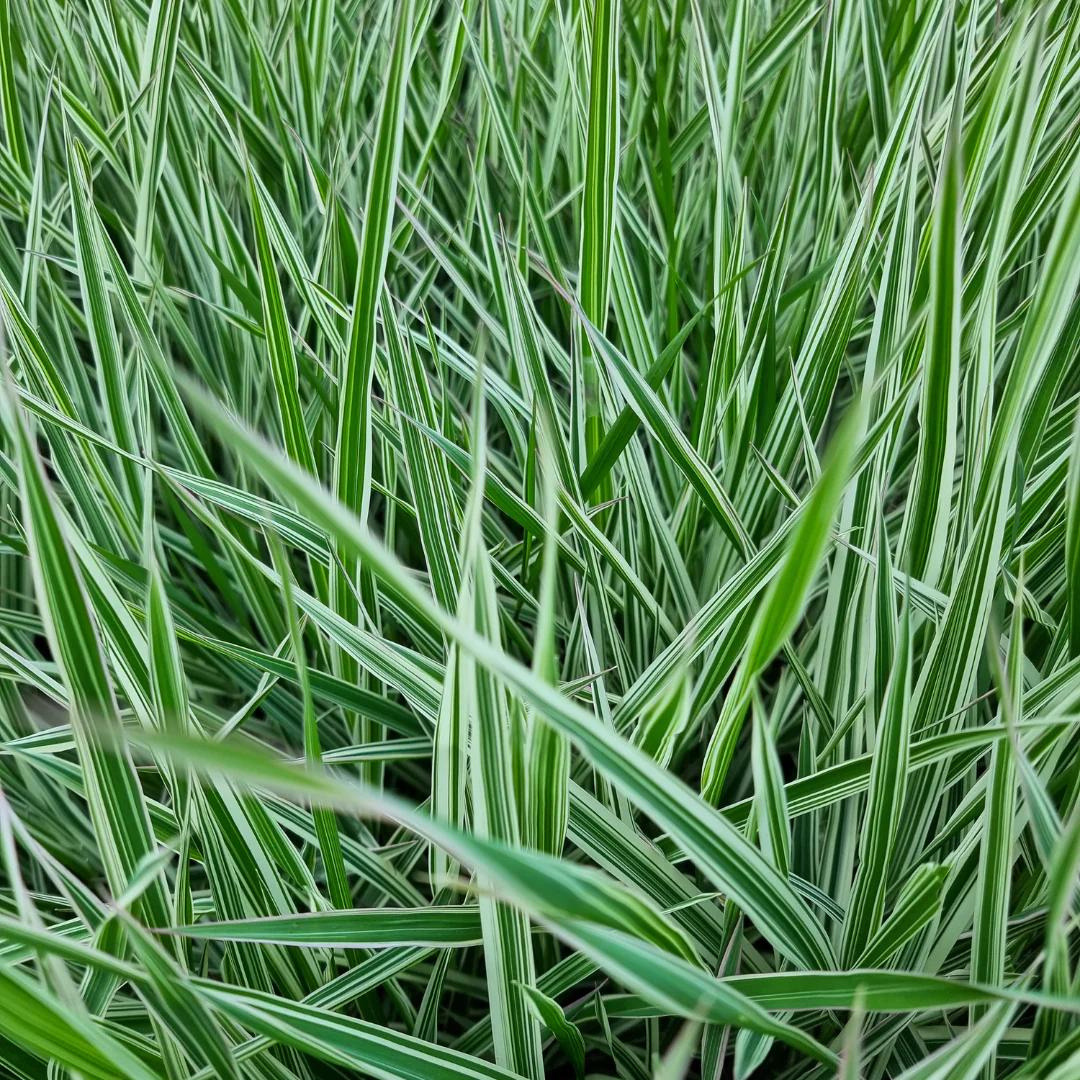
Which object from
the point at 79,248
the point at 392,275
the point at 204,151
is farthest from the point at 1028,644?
the point at 204,151

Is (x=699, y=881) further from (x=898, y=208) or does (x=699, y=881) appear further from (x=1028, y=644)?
(x=898, y=208)

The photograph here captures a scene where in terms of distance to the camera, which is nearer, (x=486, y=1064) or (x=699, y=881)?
(x=486, y=1064)

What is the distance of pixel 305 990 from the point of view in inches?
17.2

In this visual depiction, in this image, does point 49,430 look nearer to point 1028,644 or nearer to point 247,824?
point 247,824

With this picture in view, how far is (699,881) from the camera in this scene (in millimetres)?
504

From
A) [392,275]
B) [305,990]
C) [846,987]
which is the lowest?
[305,990]

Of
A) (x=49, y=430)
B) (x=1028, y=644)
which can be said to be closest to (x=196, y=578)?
(x=49, y=430)

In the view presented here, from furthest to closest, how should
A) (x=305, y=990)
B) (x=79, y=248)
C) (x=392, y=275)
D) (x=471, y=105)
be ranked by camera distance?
1. (x=471, y=105)
2. (x=392, y=275)
3. (x=79, y=248)
4. (x=305, y=990)

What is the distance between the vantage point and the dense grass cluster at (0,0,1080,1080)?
1.02ft

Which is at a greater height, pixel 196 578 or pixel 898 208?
pixel 898 208

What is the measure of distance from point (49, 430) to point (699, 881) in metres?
0.45

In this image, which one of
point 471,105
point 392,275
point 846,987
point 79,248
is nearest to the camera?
point 846,987

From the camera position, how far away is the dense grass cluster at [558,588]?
0.31m

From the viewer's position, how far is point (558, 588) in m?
0.60
